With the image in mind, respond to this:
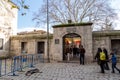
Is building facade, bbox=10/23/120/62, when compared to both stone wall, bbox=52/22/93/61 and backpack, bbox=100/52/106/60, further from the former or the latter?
backpack, bbox=100/52/106/60

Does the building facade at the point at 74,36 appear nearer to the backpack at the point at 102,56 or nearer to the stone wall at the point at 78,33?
the stone wall at the point at 78,33

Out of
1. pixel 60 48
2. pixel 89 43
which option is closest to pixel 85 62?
pixel 89 43

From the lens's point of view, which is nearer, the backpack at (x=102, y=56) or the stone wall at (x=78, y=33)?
the backpack at (x=102, y=56)

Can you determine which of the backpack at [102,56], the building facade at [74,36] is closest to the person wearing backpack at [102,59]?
the backpack at [102,56]

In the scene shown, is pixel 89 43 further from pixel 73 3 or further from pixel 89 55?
pixel 73 3

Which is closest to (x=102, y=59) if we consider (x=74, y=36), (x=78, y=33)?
(x=78, y=33)

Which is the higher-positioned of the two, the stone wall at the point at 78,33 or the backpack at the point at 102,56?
the stone wall at the point at 78,33

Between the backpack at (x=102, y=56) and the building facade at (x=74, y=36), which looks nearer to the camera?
the backpack at (x=102, y=56)

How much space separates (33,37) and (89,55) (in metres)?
7.02

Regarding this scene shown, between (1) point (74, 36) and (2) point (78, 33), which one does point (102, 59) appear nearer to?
(2) point (78, 33)

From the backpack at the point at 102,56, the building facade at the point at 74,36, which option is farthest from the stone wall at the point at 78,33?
the backpack at the point at 102,56

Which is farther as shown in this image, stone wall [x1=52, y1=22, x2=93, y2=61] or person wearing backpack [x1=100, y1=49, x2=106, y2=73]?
stone wall [x1=52, y1=22, x2=93, y2=61]

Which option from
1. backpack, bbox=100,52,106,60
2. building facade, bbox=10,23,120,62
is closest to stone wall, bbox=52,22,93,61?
building facade, bbox=10,23,120,62

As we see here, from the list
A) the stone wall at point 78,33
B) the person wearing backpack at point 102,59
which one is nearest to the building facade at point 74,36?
the stone wall at point 78,33
